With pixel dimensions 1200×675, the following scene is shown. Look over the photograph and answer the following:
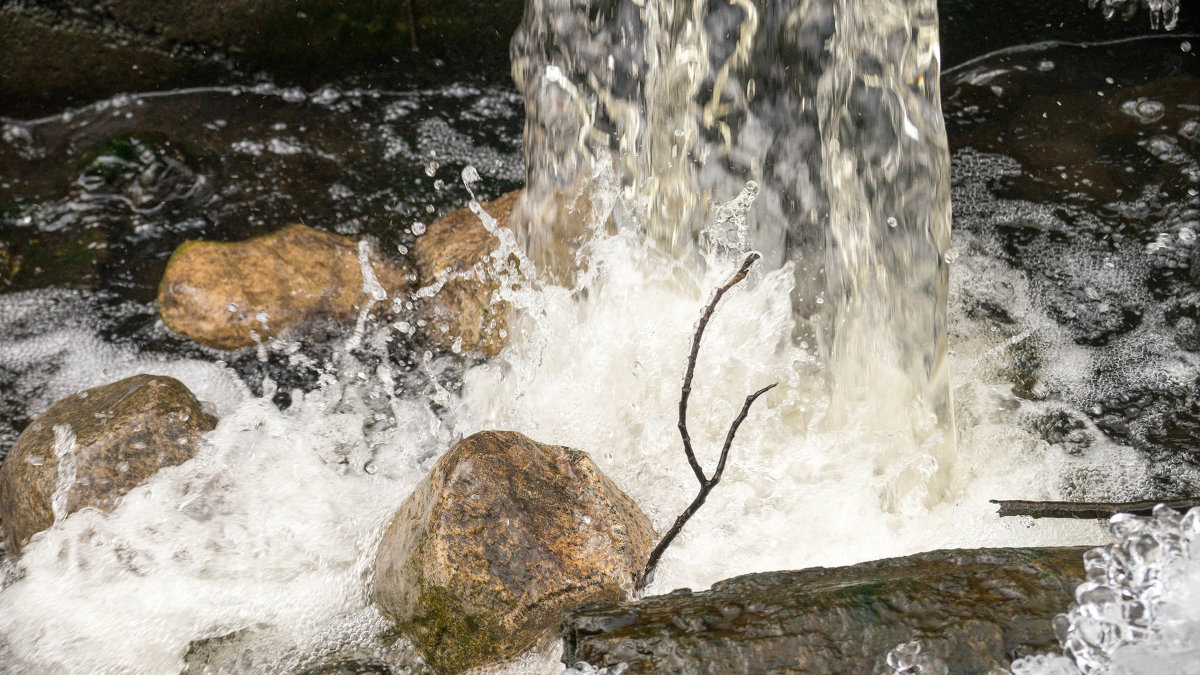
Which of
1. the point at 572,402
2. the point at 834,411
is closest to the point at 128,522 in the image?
the point at 572,402

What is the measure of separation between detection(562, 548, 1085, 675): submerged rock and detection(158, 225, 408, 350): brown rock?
6.57 ft

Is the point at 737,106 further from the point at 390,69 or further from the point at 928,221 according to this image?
the point at 390,69

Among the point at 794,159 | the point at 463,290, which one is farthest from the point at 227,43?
the point at 794,159

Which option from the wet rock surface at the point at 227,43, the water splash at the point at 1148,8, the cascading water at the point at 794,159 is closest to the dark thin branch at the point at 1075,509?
the cascading water at the point at 794,159

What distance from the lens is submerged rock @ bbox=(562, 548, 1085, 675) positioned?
153cm

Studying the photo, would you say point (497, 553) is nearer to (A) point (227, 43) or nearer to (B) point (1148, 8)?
(A) point (227, 43)

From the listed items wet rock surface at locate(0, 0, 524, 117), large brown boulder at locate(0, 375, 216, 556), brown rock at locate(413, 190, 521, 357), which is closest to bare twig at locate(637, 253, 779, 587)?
brown rock at locate(413, 190, 521, 357)

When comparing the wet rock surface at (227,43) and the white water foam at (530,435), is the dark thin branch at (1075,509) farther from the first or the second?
the wet rock surface at (227,43)

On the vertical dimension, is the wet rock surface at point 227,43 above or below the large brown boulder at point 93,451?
above

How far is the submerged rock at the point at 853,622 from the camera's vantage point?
1531 mm

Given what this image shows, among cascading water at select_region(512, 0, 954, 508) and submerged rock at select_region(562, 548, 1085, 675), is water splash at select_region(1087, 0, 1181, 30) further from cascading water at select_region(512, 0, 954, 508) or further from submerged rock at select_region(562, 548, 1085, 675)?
submerged rock at select_region(562, 548, 1085, 675)

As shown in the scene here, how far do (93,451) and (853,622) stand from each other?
7.00 ft

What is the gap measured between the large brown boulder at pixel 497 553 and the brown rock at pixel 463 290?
998 mm

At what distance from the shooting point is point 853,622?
5.20 ft
